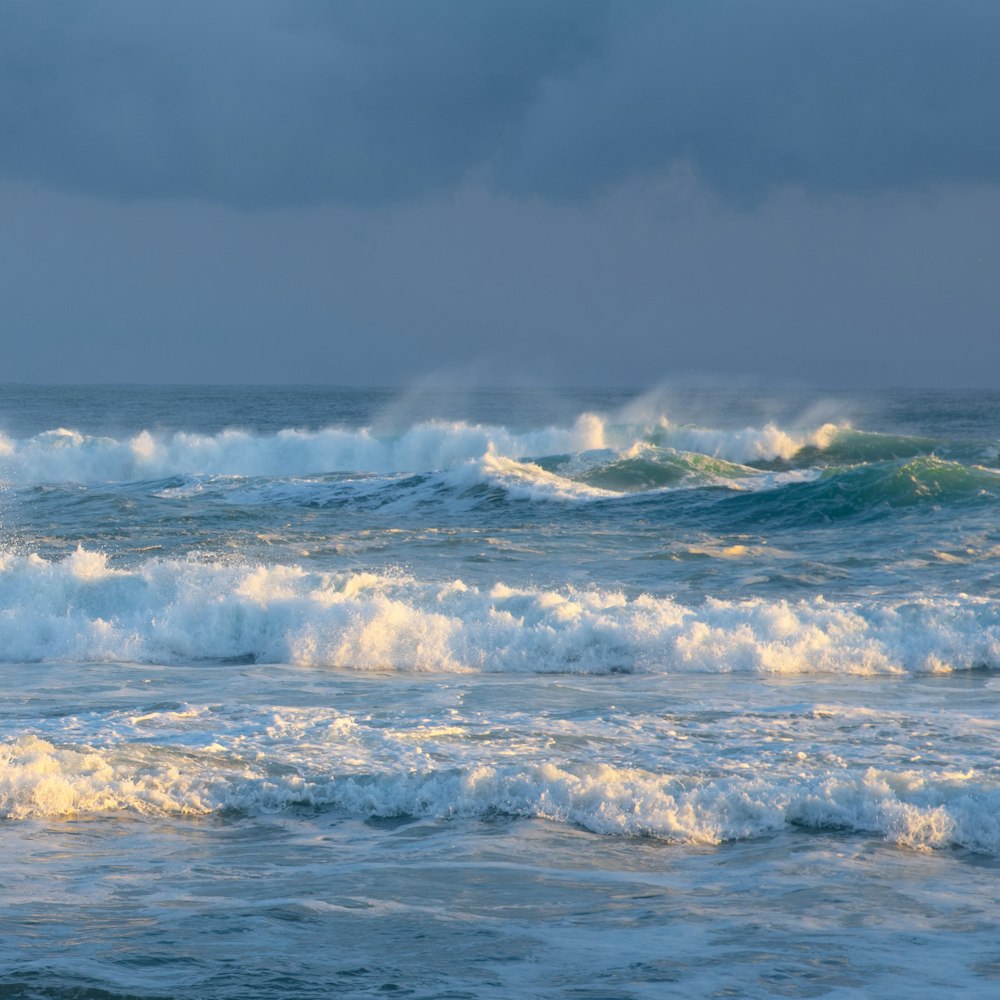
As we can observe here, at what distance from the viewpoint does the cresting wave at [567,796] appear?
762 cm

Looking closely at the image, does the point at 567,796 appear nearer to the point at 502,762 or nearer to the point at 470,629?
the point at 502,762

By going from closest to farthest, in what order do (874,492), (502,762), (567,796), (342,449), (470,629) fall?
(567,796) < (502,762) < (470,629) < (874,492) < (342,449)

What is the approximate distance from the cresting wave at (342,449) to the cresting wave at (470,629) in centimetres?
2604

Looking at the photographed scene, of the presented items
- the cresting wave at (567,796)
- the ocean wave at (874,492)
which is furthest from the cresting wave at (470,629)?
the ocean wave at (874,492)

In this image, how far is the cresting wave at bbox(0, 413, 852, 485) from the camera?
137ft

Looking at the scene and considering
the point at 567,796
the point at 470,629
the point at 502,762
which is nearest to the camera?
the point at 567,796

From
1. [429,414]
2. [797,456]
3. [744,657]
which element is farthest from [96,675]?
[429,414]

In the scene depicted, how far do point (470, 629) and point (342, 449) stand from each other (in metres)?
32.5

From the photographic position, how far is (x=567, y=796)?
8.09 metres

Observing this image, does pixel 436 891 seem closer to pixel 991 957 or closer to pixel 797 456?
pixel 991 957

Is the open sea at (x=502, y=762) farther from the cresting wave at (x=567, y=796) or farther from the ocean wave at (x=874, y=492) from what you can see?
the ocean wave at (x=874, y=492)

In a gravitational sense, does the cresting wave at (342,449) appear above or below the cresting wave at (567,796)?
above

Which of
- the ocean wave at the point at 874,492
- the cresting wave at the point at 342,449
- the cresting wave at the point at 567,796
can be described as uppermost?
the cresting wave at the point at 342,449

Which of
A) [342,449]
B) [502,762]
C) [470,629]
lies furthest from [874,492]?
[342,449]
